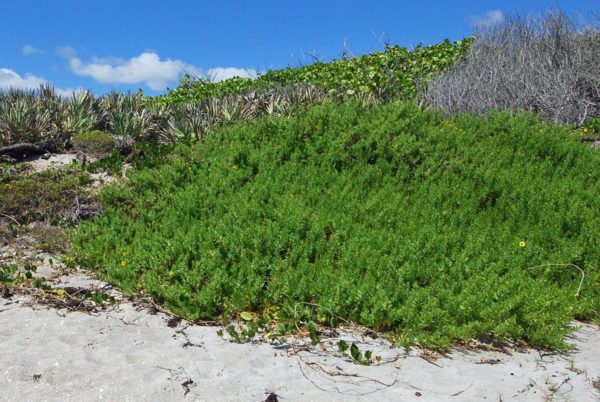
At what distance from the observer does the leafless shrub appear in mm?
14086

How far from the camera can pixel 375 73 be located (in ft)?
53.8

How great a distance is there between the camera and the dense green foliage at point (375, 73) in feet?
52.4

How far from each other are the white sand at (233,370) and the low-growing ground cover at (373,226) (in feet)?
0.96

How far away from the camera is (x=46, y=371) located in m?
4.75

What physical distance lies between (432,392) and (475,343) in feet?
3.71

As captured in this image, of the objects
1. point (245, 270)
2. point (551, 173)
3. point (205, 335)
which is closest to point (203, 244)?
point (245, 270)

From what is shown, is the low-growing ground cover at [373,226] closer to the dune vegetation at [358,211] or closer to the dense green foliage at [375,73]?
the dune vegetation at [358,211]

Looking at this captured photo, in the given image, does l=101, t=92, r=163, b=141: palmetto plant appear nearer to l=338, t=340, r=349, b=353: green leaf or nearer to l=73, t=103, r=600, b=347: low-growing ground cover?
l=73, t=103, r=600, b=347: low-growing ground cover

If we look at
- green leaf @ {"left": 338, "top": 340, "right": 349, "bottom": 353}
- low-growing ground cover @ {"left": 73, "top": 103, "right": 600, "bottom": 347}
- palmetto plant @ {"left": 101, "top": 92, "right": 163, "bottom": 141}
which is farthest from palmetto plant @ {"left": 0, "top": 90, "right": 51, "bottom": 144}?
green leaf @ {"left": 338, "top": 340, "right": 349, "bottom": 353}

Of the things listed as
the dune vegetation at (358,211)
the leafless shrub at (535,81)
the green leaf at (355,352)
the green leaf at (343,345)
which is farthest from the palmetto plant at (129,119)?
the green leaf at (355,352)

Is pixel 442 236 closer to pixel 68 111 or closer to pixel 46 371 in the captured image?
pixel 46 371

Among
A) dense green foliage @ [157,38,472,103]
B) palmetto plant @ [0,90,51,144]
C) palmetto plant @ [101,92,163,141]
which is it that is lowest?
palmetto plant @ [0,90,51,144]

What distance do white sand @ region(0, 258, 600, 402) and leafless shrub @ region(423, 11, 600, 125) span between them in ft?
30.4

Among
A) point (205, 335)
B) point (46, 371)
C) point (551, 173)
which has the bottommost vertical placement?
point (46, 371)
